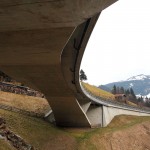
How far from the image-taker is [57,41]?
16828mm

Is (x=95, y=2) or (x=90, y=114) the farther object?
(x=90, y=114)

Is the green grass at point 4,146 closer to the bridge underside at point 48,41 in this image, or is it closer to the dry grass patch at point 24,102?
the bridge underside at point 48,41

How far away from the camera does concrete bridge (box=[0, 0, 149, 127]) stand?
36.6 ft

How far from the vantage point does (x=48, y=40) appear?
54.8ft

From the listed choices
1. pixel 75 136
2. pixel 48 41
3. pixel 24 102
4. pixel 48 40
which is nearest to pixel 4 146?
pixel 48 41

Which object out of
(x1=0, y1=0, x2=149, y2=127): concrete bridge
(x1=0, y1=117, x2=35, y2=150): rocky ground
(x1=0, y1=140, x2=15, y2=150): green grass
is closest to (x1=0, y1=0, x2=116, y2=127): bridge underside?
(x1=0, y1=0, x2=149, y2=127): concrete bridge

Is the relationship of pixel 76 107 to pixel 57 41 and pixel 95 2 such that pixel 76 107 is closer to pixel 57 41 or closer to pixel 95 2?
pixel 57 41

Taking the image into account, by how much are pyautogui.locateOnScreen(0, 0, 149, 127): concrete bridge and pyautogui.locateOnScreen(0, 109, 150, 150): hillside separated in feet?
12.7

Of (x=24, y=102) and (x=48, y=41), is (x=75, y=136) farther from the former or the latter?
(x=48, y=41)

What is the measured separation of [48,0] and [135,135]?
106 feet

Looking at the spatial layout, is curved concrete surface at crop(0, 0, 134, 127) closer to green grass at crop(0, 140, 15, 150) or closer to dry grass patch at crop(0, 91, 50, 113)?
green grass at crop(0, 140, 15, 150)

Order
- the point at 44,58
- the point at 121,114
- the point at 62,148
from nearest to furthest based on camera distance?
the point at 44,58, the point at 62,148, the point at 121,114

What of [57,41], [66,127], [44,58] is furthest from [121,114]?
[57,41]

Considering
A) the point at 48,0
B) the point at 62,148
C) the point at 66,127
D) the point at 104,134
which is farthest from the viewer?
the point at 66,127
